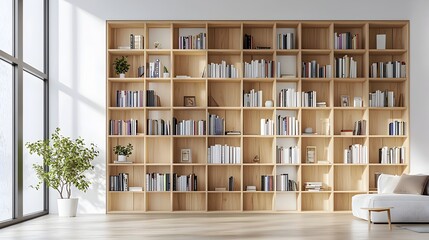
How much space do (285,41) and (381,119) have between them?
2106 millimetres

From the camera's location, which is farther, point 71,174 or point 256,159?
point 256,159

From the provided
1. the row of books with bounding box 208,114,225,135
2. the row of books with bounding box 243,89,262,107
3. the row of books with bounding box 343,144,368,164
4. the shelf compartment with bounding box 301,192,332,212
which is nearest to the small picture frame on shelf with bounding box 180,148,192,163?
the row of books with bounding box 208,114,225,135

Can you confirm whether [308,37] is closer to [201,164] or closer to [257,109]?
[257,109]

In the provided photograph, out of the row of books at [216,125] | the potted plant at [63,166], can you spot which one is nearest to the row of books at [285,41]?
the row of books at [216,125]

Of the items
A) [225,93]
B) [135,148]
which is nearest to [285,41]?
[225,93]

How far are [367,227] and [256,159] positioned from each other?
2.89m

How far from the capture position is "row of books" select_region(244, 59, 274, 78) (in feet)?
37.4

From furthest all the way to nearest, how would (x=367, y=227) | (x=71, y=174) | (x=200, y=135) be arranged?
(x=200, y=135) < (x=71, y=174) < (x=367, y=227)

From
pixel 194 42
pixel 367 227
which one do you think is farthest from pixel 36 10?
pixel 367 227

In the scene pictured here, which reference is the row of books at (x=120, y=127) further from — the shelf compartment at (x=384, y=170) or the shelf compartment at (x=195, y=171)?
the shelf compartment at (x=384, y=170)

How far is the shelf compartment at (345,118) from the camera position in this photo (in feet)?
38.0

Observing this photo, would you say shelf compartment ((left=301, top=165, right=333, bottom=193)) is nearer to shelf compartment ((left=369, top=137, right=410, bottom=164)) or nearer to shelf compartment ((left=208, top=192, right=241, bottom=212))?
shelf compartment ((left=369, top=137, right=410, bottom=164))

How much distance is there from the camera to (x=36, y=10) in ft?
35.7

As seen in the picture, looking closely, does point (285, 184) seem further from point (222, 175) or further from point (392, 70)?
point (392, 70)
